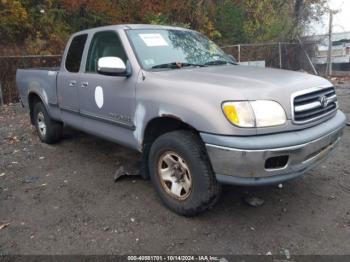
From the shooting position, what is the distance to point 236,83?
11.0ft

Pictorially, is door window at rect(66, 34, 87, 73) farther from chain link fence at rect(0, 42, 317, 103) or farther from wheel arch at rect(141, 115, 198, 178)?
chain link fence at rect(0, 42, 317, 103)

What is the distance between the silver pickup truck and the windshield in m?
0.01

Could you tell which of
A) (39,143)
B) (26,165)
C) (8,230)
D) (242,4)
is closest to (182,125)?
(8,230)

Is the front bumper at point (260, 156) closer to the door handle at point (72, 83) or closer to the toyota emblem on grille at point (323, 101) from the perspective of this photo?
the toyota emblem on grille at point (323, 101)

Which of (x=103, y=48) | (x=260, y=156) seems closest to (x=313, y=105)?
(x=260, y=156)

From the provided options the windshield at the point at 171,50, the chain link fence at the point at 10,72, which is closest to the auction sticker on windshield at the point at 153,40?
the windshield at the point at 171,50

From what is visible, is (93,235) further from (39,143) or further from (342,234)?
(39,143)

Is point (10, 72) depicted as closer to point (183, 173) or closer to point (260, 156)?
point (183, 173)

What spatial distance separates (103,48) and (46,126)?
2239 mm

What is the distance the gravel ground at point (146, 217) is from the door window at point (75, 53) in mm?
1415

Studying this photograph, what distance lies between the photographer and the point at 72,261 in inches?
120

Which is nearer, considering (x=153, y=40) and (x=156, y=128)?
(x=156, y=128)

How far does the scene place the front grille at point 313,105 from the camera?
3.30 meters

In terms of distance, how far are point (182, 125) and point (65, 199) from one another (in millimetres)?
1660
